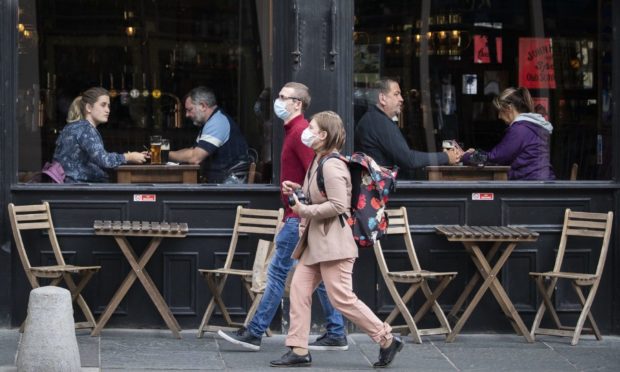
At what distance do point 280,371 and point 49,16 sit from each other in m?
3.61

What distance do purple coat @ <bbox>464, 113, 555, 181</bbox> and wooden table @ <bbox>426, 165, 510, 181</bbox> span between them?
0.31 feet

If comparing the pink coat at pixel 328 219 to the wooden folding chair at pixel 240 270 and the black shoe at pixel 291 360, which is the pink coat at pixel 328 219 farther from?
the wooden folding chair at pixel 240 270

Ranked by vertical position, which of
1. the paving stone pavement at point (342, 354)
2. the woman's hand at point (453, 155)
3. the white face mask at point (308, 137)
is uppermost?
the white face mask at point (308, 137)

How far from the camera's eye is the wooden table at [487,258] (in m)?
9.16

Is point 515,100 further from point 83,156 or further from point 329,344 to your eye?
point 83,156

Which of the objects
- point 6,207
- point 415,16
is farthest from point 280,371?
point 415,16

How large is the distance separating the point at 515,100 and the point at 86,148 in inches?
141

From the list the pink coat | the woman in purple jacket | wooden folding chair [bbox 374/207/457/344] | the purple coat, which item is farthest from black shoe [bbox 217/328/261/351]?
the purple coat

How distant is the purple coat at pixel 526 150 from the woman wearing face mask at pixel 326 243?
234 cm

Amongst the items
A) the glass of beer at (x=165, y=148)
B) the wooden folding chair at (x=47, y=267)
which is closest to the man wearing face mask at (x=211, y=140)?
the glass of beer at (x=165, y=148)

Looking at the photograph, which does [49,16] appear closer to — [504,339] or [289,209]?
[289,209]

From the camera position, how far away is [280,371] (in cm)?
827

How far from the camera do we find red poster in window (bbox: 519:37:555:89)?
33.7ft

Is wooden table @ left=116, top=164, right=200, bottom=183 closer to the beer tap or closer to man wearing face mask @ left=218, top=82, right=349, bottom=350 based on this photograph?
the beer tap
